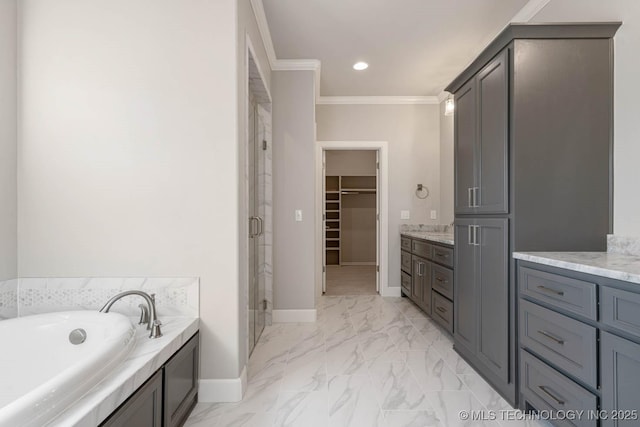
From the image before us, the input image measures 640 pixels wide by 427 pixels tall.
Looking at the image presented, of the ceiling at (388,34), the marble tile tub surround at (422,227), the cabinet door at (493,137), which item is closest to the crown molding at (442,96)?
the ceiling at (388,34)

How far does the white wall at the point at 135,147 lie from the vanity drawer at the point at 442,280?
1800mm

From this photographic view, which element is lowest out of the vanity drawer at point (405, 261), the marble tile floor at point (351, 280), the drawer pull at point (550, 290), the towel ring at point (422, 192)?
the marble tile floor at point (351, 280)

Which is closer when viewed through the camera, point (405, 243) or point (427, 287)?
point (427, 287)

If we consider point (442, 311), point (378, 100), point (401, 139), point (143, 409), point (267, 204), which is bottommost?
point (442, 311)

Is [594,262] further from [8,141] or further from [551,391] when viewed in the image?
[8,141]

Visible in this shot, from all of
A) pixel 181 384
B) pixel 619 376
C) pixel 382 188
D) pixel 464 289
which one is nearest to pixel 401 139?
pixel 382 188

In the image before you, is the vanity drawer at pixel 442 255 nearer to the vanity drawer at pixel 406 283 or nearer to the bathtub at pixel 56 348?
the vanity drawer at pixel 406 283

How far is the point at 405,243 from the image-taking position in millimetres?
3977

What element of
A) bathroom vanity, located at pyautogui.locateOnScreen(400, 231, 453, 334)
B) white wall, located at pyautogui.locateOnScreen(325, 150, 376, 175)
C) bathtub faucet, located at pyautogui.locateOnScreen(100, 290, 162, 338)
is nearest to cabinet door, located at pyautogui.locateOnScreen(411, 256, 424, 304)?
bathroom vanity, located at pyautogui.locateOnScreen(400, 231, 453, 334)

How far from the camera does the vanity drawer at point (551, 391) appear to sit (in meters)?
1.32

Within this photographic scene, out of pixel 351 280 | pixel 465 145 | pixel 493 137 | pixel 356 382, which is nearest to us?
pixel 493 137

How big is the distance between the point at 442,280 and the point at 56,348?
2.73m

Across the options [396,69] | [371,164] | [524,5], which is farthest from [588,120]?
[371,164]

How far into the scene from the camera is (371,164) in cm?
729
